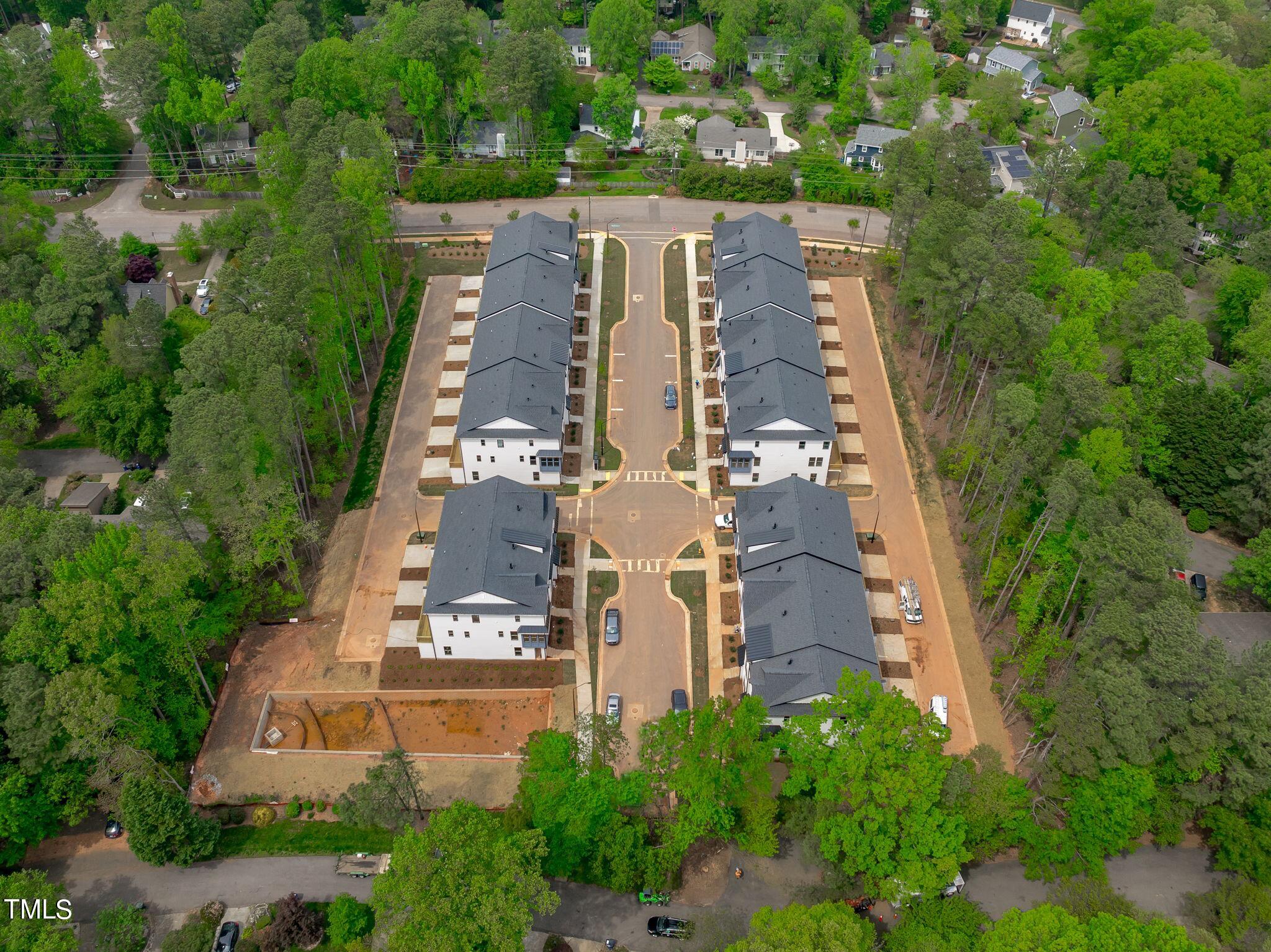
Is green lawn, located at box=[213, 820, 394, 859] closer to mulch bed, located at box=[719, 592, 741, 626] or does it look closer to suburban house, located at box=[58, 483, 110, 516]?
mulch bed, located at box=[719, 592, 741, 626]

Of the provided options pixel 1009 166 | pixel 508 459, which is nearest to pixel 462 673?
pixel 508 459

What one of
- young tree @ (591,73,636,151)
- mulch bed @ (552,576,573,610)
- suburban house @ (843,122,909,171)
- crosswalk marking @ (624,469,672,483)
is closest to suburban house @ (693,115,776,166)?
young tree @ (591,73,636,151)

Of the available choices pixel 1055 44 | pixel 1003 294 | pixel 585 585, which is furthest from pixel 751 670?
pixel 1055 44

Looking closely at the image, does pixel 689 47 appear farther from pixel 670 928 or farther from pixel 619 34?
pixel 670 928

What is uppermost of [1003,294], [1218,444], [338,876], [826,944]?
[1003,294]

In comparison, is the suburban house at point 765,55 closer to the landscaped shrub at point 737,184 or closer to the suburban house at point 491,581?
the landscaped shrub at point 737,184

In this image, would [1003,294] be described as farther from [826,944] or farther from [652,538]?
[826,944]

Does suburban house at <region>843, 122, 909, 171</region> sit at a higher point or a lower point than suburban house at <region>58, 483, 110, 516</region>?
higher
